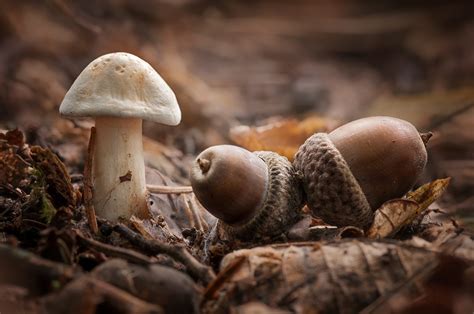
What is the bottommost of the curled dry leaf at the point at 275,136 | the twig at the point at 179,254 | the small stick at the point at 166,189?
the small stick at the point at 166,189

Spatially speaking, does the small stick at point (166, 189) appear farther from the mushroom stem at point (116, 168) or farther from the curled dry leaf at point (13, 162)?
the curled dry leaf at point (13, 162)

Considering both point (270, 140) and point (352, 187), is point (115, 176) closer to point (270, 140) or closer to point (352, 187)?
point (352, 187)

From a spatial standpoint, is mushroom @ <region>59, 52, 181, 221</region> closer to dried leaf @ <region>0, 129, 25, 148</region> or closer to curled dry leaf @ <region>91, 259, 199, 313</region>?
dried leaf @ <region>0, 129, 25, 148</region>

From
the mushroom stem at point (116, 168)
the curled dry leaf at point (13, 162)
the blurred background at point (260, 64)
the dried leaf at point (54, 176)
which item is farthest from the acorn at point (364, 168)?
the curled dry leaf at point (13, 162)

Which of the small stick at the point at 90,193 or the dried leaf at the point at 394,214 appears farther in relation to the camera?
the small stick at the point at 90,193

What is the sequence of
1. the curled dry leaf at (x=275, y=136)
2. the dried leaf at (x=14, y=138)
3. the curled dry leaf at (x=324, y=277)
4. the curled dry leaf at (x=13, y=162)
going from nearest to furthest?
the curled dry leaf at (x=324, y=277)
the curled dry leaf at (x=13, y=162)
the dried leaf at (x=14, y=138)
the curled dry leaf at (x=275, y=136)

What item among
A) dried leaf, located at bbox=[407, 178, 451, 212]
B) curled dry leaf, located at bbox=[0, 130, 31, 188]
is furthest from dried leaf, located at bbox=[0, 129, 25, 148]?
dried leaf, located at bbox=[407, 178, 451, 212]
